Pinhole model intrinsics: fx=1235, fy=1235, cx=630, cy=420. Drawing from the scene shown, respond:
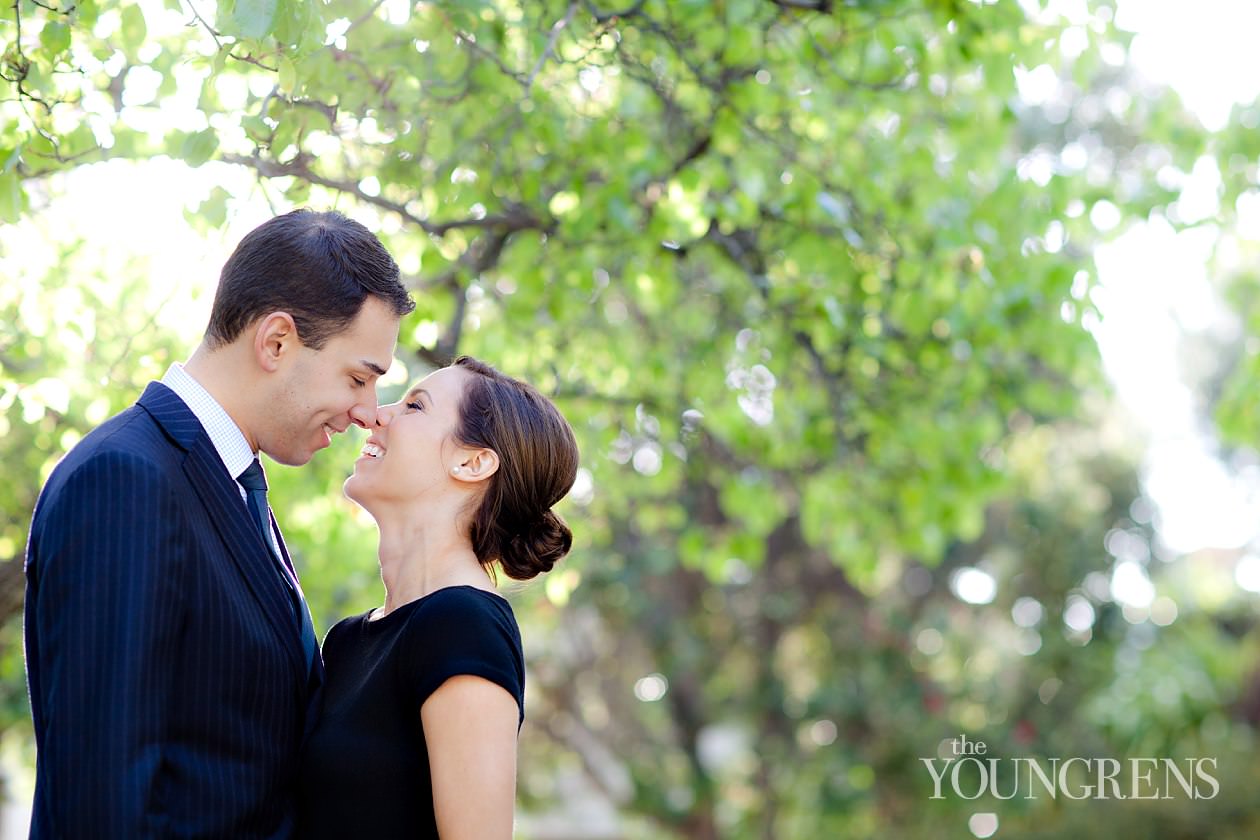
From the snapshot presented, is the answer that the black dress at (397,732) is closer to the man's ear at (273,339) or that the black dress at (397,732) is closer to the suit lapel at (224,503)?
the suit lapel at (224,503)

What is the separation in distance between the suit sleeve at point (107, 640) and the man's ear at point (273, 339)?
360mm

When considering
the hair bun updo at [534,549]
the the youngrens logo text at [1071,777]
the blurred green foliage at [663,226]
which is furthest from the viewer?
the the youngrens logo text at [1071,777]

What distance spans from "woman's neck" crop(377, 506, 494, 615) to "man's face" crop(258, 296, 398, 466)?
0.83 ft

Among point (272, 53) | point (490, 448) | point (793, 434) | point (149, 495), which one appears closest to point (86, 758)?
Result: point (149, 495)

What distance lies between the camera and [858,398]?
6.27 metres

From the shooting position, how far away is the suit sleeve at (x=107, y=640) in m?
1.83

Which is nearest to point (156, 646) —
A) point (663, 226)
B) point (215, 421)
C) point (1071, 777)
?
point (215, 421)

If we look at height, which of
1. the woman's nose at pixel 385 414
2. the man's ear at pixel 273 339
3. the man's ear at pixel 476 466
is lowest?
the man's ear at pixel 476 466

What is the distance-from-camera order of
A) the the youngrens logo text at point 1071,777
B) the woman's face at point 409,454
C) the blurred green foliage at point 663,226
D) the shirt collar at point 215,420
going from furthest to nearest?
the the youngrens logo text at point 1071,777, the blurred green foliage at point 663,226, the woman's face at point 409,454, the shirt collar at point 215,420

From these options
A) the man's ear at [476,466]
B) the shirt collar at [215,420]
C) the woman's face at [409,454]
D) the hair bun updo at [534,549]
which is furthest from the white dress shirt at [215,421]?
the hair bun updo at [534,549]

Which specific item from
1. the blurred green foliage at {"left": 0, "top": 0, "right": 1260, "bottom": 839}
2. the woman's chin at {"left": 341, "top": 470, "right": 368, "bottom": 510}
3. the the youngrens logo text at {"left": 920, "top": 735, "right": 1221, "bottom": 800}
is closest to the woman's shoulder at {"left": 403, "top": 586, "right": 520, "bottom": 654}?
the woman's chin at {"left": 341, "top": 470, "right": 368, "bottom": 510}

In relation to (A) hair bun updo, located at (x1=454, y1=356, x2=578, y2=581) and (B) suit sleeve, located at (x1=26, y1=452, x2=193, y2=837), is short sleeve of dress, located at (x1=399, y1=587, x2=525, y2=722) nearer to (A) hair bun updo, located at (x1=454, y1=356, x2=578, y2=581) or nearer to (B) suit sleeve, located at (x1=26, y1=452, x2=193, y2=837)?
(A) hair bun updo, located at (x1=454, y1=356, x2=578, y2=581)

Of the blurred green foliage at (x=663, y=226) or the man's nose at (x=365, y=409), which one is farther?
the blurred green foliage at (x=663, y=226)

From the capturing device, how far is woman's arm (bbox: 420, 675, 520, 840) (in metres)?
2.14
